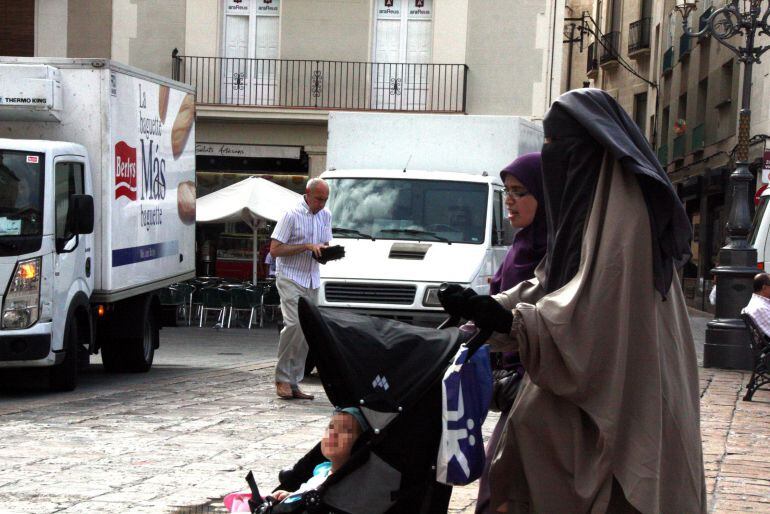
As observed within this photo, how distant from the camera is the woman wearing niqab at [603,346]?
3252 millimetres

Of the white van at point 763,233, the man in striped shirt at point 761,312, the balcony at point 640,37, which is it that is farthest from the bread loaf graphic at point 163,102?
the balcony at point 640,37

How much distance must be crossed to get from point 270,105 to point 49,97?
52.3ft

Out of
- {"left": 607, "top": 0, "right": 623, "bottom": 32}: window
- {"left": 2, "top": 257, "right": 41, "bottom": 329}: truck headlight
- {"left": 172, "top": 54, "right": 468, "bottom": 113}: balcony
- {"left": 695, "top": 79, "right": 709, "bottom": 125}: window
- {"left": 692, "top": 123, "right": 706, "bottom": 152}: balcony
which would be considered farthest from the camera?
{"left": 607, "top": 0, "right": 623, "bottom": 32}: window

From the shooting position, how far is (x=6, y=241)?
10977 mm

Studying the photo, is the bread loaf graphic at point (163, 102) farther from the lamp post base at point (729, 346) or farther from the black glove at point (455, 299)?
the black glove at point (455, 299)

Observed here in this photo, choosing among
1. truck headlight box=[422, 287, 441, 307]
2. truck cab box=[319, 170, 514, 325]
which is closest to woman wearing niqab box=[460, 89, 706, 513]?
truck cab box=[319, 170, 514, 325]

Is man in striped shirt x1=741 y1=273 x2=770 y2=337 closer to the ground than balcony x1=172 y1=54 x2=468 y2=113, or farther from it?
closer to the ground

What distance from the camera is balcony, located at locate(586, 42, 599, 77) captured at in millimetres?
48875

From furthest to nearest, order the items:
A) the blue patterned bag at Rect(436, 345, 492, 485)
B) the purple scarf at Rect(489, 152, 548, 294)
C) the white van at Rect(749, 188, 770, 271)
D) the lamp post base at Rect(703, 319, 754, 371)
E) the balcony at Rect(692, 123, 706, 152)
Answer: the balcony at Rect(692, 123, 706, 152) < the white van at Rect(749, 188, 770, 271) < the lamp post base at Rect(703, 319, 754, 371) < the purple scarf at Rect(489, 152, 548, 294) < the blue patterned bag at Rect(436, 345, 492, 485)

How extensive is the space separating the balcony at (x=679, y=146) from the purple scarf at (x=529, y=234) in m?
33.4

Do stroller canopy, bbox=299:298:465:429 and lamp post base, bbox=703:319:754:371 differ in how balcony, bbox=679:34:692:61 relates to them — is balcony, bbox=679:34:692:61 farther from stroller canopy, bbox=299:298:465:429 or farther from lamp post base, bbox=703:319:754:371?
stroller canopy, bbox=299:298:465:429

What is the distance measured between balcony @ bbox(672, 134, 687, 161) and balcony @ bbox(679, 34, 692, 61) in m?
2.26

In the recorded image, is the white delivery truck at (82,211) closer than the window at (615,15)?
Yes

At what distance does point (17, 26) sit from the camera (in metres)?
27.4
